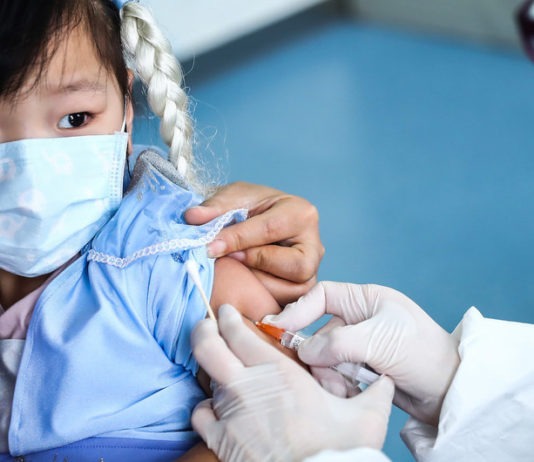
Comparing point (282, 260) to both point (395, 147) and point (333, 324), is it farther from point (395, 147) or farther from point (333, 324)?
point (395, 147)

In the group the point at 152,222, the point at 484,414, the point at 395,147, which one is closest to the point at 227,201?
the point at 152,222

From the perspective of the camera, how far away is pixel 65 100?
A: 1.25 m

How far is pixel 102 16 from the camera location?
1354mm

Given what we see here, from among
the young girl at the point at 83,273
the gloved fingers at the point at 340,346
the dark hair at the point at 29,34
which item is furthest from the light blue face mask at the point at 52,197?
the gloved fingers at the point at 340,346

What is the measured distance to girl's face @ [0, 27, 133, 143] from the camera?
1.23 m

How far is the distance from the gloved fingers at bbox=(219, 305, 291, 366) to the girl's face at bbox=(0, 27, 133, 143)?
0.41 m

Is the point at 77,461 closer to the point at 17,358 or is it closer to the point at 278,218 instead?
the point at 17,358

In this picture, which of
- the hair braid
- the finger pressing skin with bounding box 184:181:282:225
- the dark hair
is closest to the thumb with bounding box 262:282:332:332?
the finger pressing skin with bounding box 184:181:282:225

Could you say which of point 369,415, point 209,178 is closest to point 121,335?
point 369,415

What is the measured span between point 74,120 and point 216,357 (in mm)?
477

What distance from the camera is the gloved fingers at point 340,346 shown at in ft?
→ 3.94

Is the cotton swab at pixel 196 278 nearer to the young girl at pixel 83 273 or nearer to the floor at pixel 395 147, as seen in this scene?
the young girl at pixel 83 273

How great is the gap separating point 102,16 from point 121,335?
556 millimetres

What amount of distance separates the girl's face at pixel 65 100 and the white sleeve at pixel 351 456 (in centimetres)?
66
